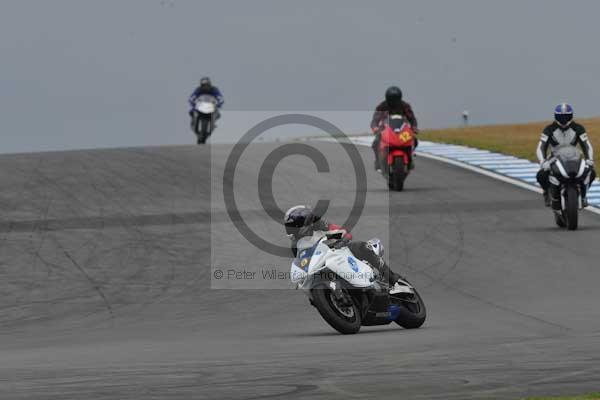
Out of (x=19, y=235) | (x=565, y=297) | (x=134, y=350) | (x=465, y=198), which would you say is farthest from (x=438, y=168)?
(x=134, y=350)

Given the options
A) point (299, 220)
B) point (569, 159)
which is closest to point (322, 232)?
point (299, 220)

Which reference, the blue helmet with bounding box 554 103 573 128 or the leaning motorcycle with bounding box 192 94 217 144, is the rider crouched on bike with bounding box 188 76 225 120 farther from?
the blue helmet with bounding box 554 103 573 128

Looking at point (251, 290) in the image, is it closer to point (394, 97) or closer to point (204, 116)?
point (394, 97)

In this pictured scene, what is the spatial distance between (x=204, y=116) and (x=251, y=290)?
61.1 ft

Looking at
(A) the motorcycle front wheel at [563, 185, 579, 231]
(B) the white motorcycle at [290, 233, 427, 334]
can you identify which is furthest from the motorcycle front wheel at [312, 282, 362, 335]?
(A) the motorcycle front wheel at [563, 185, 579, 231]

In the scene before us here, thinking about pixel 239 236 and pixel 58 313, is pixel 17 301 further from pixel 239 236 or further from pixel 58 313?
pixel 239 236

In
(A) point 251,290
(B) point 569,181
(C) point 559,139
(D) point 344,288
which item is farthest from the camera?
(C) point 559,139

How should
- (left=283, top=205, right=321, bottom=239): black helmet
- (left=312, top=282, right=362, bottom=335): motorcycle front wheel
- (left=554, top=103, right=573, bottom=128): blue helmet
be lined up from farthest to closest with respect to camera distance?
Result: 1. (left=554, top=103, right=573, bottom=128): blue helmet
2. (left=283, top=205, right=321, bottom=239): black helmet
3. (left=312, top=282, right=362, bottom=335): motorcycle front wheel

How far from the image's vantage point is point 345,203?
71.9 ft

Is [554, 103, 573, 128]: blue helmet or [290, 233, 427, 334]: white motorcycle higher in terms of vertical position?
[554, 103, 573, 128]: blue helmet

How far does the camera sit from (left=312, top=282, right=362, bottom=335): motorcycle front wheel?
11.0m

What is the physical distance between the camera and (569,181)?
18.5 meters

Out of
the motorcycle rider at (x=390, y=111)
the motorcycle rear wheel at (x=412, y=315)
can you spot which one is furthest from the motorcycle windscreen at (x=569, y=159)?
the motorcycle rear wheel at (x=412, y=315)

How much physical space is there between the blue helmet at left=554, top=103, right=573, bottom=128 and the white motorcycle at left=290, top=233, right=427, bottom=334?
8.04 metres
